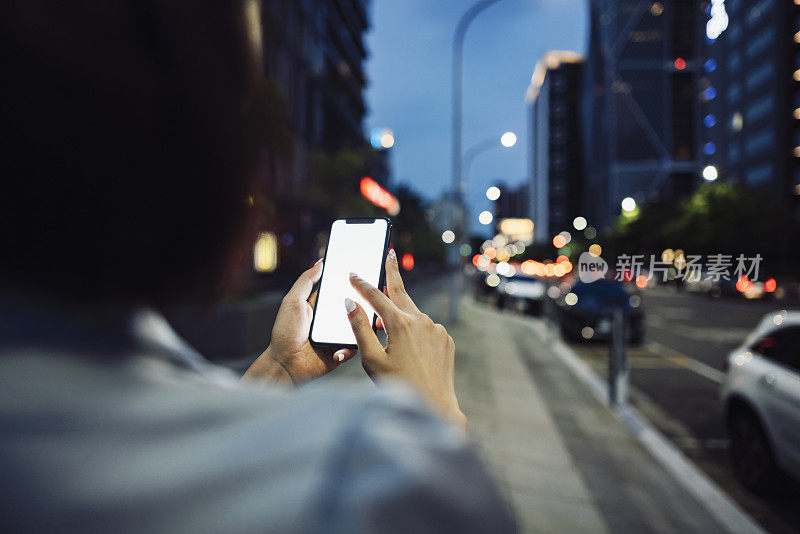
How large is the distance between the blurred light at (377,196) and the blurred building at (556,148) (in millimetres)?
1648

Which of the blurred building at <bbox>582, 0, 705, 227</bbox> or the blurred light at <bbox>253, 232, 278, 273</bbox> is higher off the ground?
the blurred building at <bbox>582, 0, 705, 227</bbox>

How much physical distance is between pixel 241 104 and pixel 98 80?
15cm

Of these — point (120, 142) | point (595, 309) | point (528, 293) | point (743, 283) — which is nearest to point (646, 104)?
point (743, 283)

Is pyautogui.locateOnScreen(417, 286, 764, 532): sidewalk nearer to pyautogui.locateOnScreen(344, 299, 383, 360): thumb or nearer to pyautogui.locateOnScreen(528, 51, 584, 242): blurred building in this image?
pyautogui.locateOnScreen(528, 51, 584, 242): blurred building

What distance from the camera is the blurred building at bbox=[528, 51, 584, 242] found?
3631 millimetres

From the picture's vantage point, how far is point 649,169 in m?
4.24

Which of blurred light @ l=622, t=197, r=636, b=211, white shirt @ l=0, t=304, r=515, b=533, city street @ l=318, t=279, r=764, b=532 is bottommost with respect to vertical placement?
city street @ l=318, t=279, r=764, b=532

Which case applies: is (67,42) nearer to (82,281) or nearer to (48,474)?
(82,281)

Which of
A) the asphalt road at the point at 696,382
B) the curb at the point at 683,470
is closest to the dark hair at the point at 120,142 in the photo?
the asphalt road at the point at 696,382

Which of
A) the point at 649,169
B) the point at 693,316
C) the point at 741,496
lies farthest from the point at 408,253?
the point at 693,316

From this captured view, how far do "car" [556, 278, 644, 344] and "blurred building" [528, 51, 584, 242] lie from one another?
170 centimetres

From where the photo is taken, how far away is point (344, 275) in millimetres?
764

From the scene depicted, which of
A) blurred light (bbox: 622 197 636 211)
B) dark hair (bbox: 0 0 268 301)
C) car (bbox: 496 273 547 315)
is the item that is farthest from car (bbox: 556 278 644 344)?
dark hair (bbox: 0 0 268 301)

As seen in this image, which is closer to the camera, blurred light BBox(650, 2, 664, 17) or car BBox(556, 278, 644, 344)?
blurred light BBox(650, 2, 664, 17)
